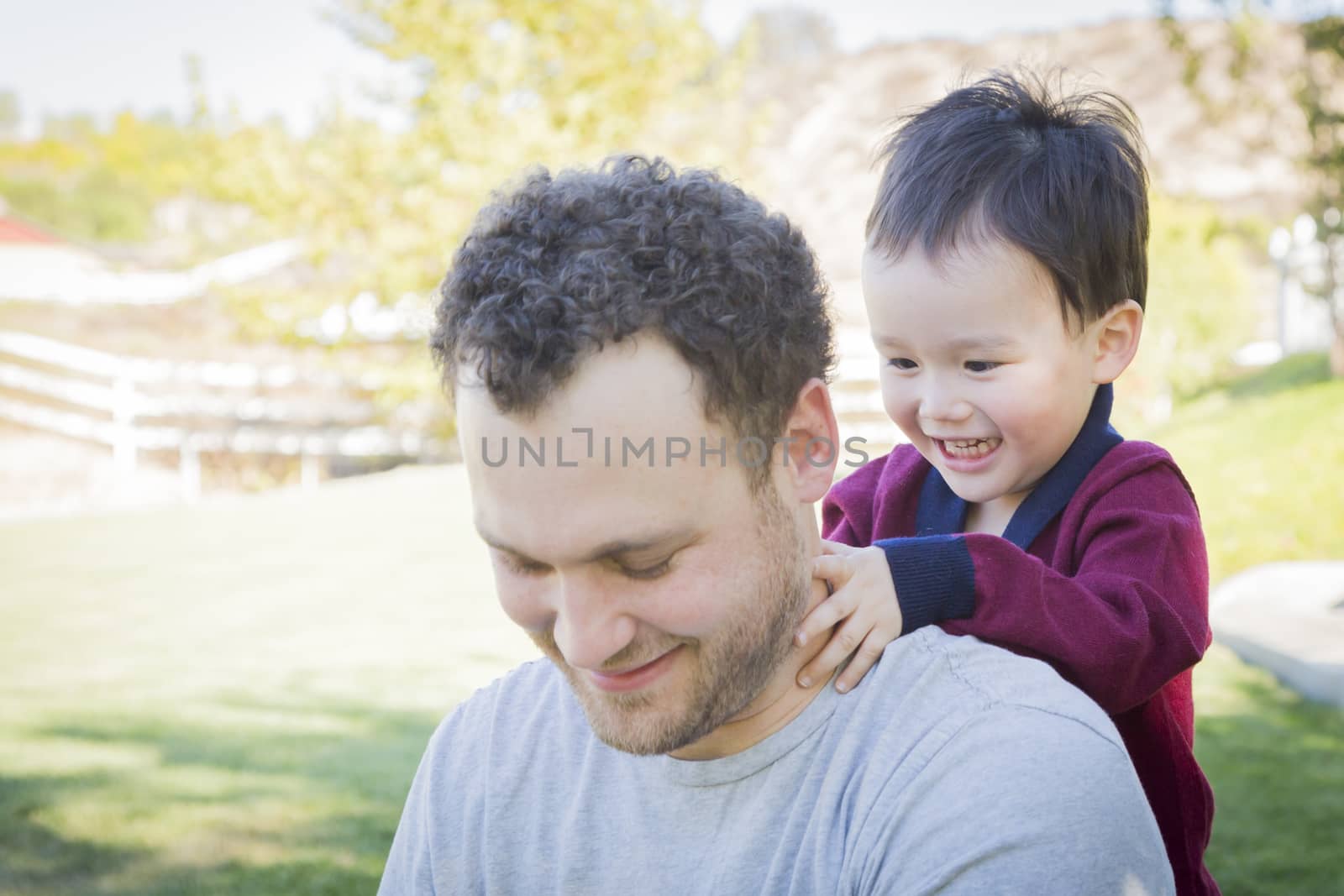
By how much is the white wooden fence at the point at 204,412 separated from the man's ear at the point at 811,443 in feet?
50.1

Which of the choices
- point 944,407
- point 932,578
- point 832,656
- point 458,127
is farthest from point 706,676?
point 458,127

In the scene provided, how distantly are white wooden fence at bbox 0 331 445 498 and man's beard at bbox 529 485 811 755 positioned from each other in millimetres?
15349

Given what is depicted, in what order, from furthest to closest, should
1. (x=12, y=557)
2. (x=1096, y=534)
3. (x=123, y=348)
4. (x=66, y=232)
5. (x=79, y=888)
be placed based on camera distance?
(x=66, y=232) → (x=123, y=348) → (x=12, y=557) → (x=79, y=888) → (x=1096, y=534)

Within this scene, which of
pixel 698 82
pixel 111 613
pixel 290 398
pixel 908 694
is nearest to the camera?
pixel 908 694

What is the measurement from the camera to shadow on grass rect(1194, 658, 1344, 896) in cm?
378

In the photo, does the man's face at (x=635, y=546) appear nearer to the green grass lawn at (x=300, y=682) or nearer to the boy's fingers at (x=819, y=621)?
the boy's fingers at (x=819, y=621)

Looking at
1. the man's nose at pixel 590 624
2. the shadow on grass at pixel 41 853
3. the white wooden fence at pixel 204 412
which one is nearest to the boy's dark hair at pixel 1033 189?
the man's nose at pixel 590 624

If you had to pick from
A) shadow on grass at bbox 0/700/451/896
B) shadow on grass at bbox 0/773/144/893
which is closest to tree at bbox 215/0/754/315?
shadow on grass at bbox 0/700/451/896

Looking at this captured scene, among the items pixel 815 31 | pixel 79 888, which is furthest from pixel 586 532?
pixel 815 31

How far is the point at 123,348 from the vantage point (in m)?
22.2

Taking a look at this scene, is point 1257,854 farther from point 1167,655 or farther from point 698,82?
point 698,82

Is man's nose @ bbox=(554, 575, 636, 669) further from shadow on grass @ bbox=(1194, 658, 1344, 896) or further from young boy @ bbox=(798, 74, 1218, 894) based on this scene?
shadow on grass @ bbox=(1194, 658, 1344, 896)

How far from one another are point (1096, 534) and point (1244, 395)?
12187 millimetres

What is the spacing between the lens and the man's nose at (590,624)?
144cm
